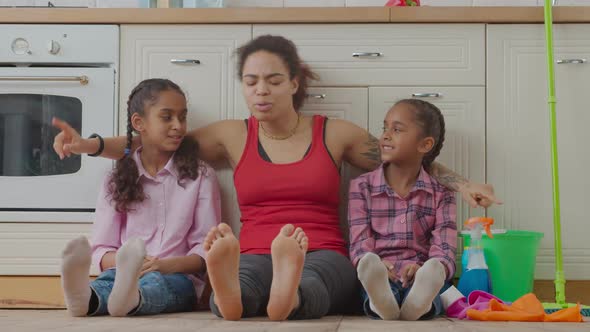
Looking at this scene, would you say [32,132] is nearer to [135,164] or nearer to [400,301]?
[135,164]

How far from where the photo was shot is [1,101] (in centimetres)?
286

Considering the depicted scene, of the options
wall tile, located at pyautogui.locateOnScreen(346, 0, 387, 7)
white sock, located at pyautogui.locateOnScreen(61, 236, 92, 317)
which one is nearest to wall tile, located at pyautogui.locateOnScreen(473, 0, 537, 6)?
wall tile, located at pyautogui.locateOnScreen(346, 0, 387, 7)

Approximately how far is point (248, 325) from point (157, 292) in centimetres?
48

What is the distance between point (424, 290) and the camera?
210 centimetres

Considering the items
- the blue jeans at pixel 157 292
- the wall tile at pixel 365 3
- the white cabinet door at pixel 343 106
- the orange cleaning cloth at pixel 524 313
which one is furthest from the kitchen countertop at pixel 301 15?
the orange cleaning cloth at pixel 524 313

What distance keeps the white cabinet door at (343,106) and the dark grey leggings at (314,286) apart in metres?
0.36

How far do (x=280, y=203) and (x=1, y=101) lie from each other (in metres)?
0.99

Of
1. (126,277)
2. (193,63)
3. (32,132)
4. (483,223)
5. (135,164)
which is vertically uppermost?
(193,63)

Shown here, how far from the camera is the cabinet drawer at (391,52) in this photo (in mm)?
2768

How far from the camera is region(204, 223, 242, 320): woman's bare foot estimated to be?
75.9 inches

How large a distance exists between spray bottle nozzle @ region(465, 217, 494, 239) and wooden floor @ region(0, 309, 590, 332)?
0.41 m

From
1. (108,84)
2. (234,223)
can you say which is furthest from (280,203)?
(108,84)

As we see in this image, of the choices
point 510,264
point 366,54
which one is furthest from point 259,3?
point 510,264

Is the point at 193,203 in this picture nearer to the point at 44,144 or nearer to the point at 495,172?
the point at 44,144
